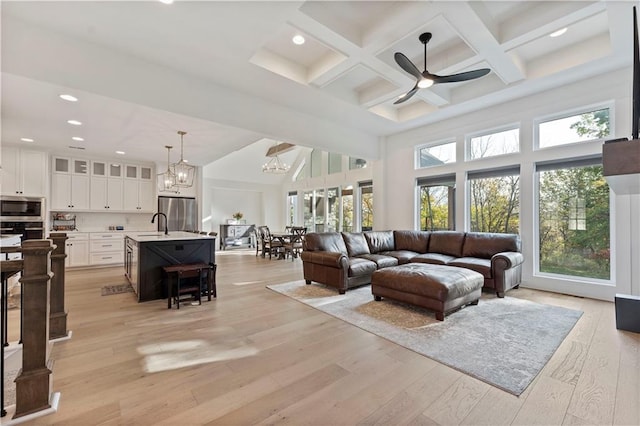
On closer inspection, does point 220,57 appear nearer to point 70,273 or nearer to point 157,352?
point 157,352

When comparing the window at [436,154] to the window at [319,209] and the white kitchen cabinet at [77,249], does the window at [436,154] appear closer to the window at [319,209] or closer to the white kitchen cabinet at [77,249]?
the window at [319,209]

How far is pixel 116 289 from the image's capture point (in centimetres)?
468

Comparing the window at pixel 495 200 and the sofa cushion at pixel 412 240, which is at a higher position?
the window at pixel 495 200

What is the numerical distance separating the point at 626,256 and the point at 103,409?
20.1 feet

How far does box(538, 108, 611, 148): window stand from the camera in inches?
167

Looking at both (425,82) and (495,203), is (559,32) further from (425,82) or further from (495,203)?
(495,203)

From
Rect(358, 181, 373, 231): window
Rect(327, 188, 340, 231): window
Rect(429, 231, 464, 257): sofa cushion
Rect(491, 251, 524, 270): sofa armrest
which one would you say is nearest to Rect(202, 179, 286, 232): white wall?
Rect(327, 188, 340, 231): window

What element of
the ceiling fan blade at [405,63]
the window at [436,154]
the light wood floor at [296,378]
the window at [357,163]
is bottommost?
the light wood floor at [296,378]

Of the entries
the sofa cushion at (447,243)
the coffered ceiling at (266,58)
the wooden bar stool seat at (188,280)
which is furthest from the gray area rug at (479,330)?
the coffered ceiling at (266,58)

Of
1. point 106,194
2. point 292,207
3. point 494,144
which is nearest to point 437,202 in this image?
point 494,144

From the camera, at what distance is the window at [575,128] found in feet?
13.9

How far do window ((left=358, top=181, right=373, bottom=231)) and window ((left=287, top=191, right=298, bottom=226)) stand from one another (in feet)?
12.5

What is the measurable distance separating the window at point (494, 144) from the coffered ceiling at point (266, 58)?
0.67m

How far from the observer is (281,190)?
12758 mm
